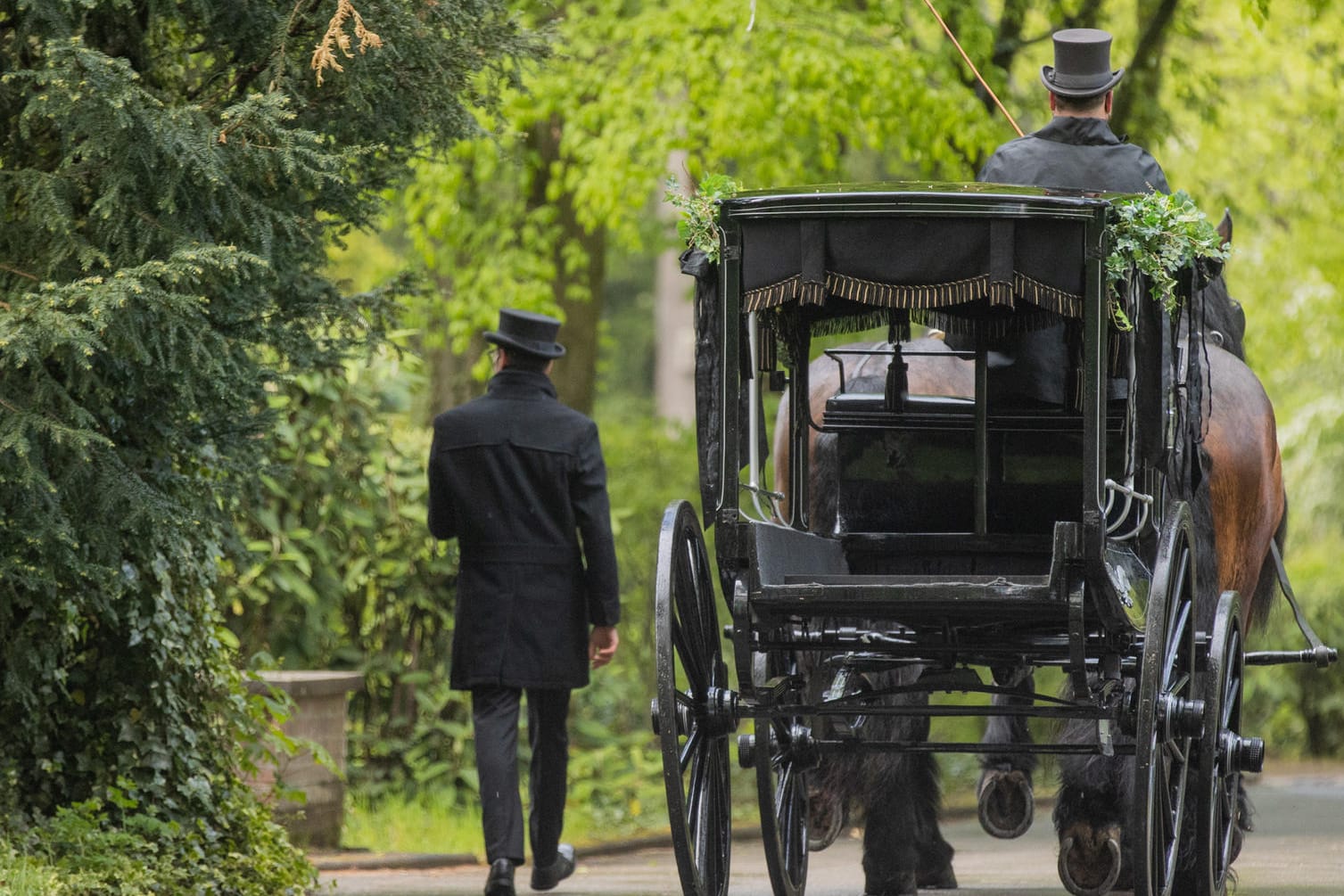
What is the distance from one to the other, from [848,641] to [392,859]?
390 cm

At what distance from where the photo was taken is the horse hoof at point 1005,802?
745cm

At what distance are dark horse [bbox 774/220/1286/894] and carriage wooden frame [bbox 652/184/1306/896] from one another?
33cm

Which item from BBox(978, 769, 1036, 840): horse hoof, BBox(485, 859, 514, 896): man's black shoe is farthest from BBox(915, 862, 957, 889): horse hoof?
BBox(485, 859, 514, 896): man's black shoe

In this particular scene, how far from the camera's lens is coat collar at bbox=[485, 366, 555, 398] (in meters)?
8.16

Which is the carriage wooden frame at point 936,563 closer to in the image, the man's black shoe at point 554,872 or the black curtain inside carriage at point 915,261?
the black curtain inside carriage at point 915,261

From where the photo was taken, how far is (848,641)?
607 centimetres

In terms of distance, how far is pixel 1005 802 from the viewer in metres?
7.50

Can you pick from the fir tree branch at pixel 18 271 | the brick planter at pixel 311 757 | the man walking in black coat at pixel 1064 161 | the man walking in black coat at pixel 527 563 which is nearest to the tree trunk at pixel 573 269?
the brick planter at pixel 311 757

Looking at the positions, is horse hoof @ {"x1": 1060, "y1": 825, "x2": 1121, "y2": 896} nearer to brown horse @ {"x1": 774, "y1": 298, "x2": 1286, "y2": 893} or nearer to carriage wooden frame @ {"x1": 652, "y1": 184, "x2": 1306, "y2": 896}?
brown horse @ {"x1": 774, "y1": 298, "x2": 1286, "y2": 893}

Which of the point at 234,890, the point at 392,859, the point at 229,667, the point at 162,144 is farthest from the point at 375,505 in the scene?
the point at 162,144

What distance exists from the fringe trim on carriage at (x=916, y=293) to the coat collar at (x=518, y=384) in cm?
281

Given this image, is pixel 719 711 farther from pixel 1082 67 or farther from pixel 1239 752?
pixel 1082 67

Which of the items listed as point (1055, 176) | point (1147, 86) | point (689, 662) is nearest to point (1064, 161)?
point (1055, 176)

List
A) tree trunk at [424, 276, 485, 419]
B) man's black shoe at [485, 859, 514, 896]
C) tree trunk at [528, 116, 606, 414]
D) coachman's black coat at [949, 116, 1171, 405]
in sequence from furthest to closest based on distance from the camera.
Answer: tree trunk at [424, 276, 485, 419] → tree trunk at [528, 116, 606, 414] → man's black shoe at [485, 859, 514, 896] → coachman's black coat at [949, 116, 1171, 405]
